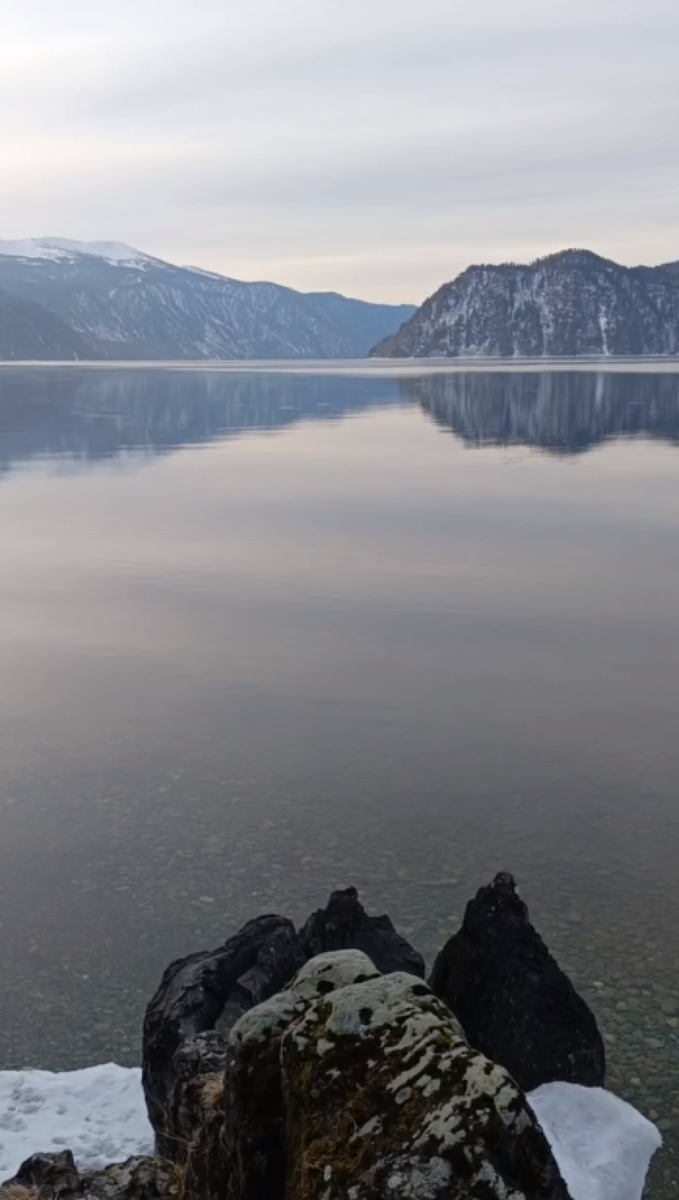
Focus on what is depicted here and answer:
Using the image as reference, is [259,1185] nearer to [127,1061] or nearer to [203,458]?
[127,1061]

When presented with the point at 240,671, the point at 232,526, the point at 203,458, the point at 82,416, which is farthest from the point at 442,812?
the point at 82,416

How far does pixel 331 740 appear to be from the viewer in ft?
75.2

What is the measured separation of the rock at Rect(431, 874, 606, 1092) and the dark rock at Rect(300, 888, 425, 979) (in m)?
0.55

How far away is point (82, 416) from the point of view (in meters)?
119

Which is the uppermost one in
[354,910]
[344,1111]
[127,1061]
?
[344,1111]

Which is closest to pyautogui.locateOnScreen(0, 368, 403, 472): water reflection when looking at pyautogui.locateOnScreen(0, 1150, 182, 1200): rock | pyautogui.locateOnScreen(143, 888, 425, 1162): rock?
pyautogui.locateOnScreen(143, 888, 425, 1162): rock

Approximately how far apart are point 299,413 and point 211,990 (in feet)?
397

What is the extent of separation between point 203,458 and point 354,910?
227 ft

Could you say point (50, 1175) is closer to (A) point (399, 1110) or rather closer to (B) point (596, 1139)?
(A) point (399, 1110)

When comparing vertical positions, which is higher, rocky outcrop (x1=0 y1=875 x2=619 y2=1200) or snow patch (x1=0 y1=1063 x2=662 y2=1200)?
rocky outcrop (x1=0 y1=875 x2=619 y2=1200)

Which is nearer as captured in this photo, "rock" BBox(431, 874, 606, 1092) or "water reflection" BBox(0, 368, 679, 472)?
"rock" BBox(431, 874, 606, 1092)

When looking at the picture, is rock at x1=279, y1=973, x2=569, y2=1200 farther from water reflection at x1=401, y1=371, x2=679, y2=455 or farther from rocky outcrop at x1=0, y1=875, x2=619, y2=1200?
water reflection at x1=401, y1=371, x2=679, y2=455

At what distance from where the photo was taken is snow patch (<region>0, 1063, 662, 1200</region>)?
36.9ft

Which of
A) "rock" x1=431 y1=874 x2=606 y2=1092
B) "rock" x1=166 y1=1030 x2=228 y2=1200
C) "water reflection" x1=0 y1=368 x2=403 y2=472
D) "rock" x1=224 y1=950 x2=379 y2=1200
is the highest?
"water reflection" x1=0 y1=368 x2=403 y2=472
